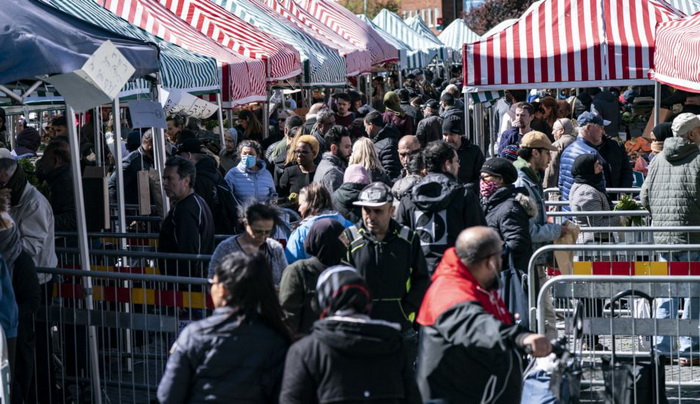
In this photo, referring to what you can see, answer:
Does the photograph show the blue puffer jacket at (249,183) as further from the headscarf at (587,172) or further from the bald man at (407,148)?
the headscarf at (587,172)

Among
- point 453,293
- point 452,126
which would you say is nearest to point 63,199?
point 452,126

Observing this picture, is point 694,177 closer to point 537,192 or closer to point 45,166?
point 537,192

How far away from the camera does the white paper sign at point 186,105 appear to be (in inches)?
460

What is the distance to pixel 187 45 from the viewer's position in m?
13.2

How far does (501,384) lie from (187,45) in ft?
28.0

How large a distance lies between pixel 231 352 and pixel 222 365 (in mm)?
64

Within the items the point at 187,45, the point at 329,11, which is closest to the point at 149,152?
the point at 187,45

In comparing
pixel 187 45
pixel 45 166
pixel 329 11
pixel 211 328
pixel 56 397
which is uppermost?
pixel 329 11

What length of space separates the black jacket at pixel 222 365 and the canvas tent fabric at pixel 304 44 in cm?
1560

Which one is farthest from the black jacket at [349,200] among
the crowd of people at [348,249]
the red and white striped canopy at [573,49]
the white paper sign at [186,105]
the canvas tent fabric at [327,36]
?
the canvas tent fabric at [327,36]

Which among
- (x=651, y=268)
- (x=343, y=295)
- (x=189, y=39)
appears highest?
(x=189, y=39)

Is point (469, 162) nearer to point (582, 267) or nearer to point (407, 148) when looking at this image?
point (407, 148)

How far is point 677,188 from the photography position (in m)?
9.98

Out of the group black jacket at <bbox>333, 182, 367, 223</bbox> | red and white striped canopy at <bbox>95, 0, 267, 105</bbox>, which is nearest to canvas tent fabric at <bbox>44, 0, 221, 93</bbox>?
red and white striped canopy at <bbox>95, 0, 267, 105</bbox>
